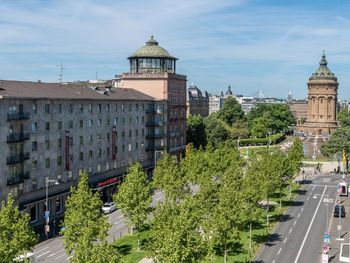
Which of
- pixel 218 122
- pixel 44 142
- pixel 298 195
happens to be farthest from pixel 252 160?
pixel 218 122

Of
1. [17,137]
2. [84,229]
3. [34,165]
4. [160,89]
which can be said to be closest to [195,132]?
[160,89]

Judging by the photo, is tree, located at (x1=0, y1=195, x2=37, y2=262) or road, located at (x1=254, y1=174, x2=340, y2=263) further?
road, located at (x1=254, y1=174, x2=340, y2=263)

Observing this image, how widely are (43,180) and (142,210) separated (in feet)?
68.6

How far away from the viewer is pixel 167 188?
266 ft

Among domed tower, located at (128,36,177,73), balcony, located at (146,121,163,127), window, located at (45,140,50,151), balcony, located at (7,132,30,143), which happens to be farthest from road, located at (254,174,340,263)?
domed tower, located at (128,36,177,73)

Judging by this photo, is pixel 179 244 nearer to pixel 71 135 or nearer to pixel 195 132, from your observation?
pixel 71 135

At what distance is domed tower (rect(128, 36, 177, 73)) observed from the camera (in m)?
130

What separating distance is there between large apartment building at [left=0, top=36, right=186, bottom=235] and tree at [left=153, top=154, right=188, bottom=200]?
11881mm

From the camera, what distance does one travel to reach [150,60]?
130375 millimetres

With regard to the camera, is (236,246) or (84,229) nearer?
(84,229)

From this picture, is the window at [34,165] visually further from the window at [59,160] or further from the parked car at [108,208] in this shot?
the parked car at [108,208]

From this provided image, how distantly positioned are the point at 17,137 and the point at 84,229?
28.5m

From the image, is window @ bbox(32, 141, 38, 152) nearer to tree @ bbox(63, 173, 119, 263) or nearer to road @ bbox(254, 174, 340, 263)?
tree @ bbox(63, 173, 119, 263)

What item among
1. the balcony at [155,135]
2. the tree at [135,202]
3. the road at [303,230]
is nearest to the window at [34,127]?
the tree at [135,202]
